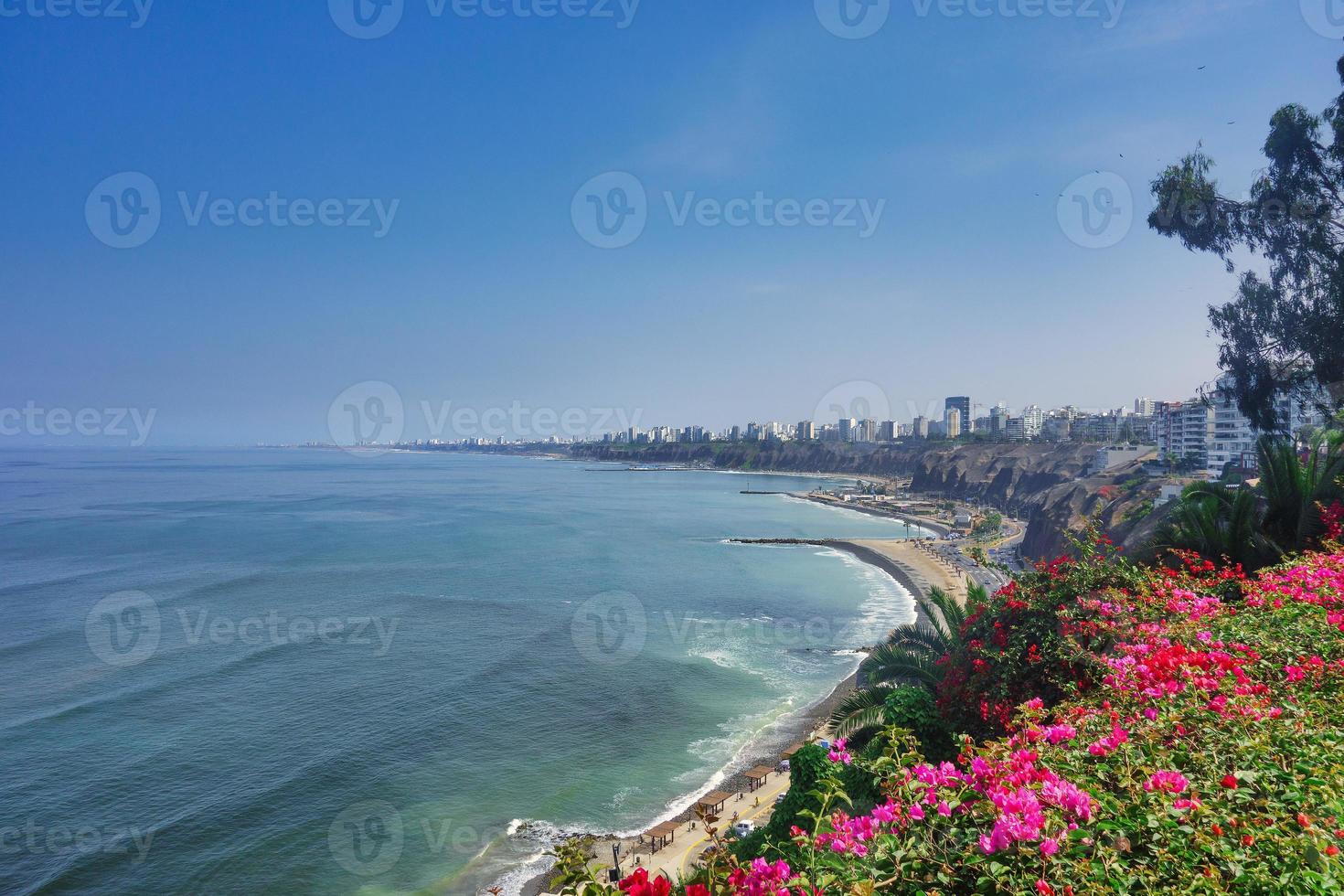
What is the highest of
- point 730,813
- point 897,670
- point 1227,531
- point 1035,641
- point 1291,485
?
point 1291,485

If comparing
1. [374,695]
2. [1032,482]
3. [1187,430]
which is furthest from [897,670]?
[1187,430]

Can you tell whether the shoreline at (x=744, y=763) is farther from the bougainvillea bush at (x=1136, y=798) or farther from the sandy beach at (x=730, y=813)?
the bougainvillea bush at (x=1136, y=798)

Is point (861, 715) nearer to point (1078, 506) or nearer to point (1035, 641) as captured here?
point (1035, 641)

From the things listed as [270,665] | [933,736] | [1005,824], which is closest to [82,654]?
[270,665]

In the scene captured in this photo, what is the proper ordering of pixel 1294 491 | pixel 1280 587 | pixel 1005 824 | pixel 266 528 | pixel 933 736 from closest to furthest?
1. pixel 1005 824
2. pixel 1280 587
3. pixel 933 736
4. pixel 1294 491
5. pixel 266 528

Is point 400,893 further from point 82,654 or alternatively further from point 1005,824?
point 82,654

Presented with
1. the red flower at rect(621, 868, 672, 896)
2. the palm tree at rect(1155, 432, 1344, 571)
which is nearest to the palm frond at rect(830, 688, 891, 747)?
the palm tree at rect(1155, 432, 1344, 571)

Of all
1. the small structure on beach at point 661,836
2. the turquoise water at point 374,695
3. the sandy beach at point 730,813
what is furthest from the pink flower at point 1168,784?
the turquoise water at point 374,695
